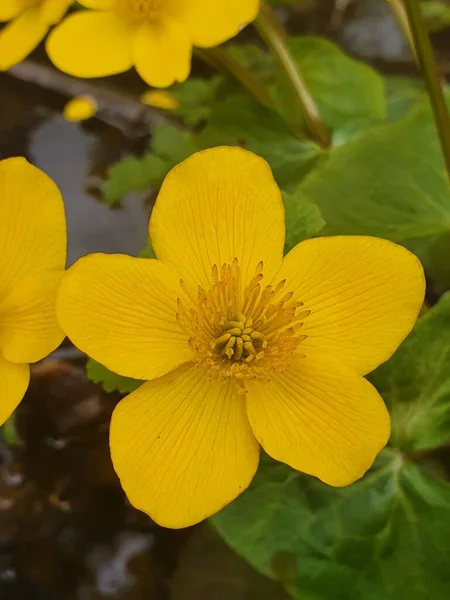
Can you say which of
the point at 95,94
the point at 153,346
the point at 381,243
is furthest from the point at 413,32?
the point at 95,94

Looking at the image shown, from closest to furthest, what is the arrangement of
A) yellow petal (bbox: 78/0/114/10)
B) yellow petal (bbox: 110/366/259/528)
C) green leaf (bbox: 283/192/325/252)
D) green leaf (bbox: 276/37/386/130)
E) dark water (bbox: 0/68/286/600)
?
yellow petal (bbox: 110/366/259/528)
green leaf (bbox: 283/192/325/252)
yellow petal (bbox: 78/0/114/10)
dark water (bbox: 0/68/286/600)
green leaf (bbox: 276/37/386/130)

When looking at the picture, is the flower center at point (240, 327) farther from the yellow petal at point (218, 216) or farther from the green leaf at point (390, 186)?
the green leaf at point (390, 186)

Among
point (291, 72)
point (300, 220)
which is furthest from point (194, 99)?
point (300, 220)

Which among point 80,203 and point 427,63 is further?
point 80,203

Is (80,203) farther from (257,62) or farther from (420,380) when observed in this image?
(420,380)

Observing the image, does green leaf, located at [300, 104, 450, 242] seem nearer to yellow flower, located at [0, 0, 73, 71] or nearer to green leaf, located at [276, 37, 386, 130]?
green leaf, located at [276, 37, 386, 130]

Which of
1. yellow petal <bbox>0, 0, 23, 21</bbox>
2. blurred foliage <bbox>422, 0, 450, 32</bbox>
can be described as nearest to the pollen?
yellow petal <bbox>0, 0, 23, 21</bbox>
